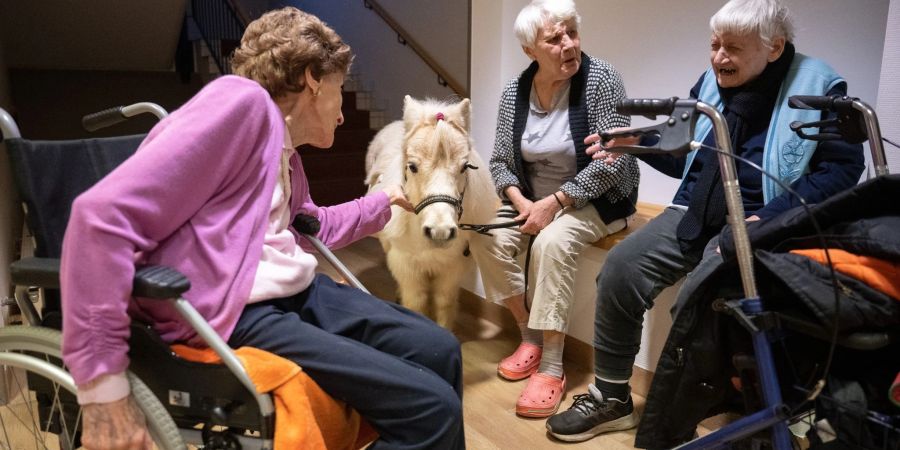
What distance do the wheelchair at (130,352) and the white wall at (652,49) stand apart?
161cm

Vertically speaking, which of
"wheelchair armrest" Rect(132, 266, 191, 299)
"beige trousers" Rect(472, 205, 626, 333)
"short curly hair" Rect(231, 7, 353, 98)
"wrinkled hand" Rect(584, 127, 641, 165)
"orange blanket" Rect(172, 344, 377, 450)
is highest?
"short curly hair" Rect(231, 7, 353, 98)

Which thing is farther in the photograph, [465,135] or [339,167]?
[339,167]

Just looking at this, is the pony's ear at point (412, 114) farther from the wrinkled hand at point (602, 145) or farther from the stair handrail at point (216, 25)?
the stair handrail at point (216, 25)

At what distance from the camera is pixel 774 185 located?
178 cm

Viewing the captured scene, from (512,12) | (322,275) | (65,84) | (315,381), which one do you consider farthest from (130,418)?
(65,84)

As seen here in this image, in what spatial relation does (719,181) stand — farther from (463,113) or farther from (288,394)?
(288,394)

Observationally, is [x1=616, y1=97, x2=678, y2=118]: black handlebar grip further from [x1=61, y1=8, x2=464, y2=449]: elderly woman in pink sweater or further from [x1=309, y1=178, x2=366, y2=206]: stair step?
[x1=309, y1=178, x2=366, y2=206]: stair step

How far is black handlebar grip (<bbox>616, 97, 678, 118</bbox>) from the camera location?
1144 millimetres

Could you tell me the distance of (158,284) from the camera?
3.08ft

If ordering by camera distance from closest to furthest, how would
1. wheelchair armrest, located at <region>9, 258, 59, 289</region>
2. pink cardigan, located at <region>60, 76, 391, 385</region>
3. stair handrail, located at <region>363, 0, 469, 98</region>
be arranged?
pink cardigan, located at <region>60, 76, 391, 385</region>, wheelchair armrest, located at <region>9, 258, 59, 289</region>, stair handrail, located at <region>363, 0, 469, 98</region>

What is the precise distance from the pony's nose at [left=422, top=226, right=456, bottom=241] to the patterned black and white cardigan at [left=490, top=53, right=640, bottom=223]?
50 cm

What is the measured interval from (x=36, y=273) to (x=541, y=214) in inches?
63.6

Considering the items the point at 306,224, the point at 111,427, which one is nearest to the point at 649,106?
the point at 306,224

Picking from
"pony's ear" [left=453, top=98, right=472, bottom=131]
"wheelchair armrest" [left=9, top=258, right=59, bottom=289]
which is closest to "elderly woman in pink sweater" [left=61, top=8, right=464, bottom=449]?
"wheelchair armrest" [left=9, top=258, right=59, bottom=289]
